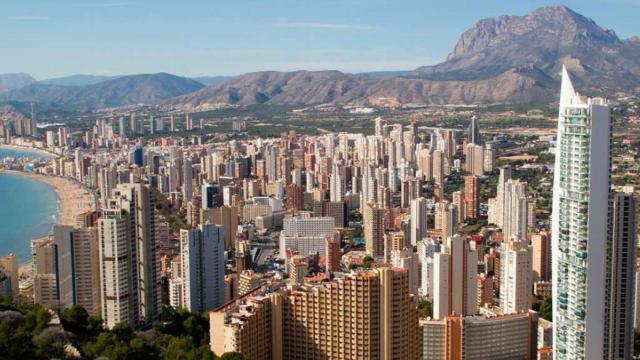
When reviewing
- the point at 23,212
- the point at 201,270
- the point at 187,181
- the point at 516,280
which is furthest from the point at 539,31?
the point at 201,270

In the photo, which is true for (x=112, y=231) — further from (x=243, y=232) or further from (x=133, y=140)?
(x=133, y=140)

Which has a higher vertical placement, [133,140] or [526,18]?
[526,18]

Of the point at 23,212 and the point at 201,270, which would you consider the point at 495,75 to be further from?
the point at 201,270

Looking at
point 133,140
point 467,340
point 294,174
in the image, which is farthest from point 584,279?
point 133,140

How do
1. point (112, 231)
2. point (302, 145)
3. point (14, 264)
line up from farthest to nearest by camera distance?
1. point (302, 145)
2. point (14, 264)
3. point (112, 231)

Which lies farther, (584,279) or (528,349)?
(528,349)

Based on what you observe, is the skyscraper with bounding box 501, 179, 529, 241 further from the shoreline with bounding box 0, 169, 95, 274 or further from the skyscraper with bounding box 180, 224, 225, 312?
the shoreline with bounding box 0, 169, 95, 274

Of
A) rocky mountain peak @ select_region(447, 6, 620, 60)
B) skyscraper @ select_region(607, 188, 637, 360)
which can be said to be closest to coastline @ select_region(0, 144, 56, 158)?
skyscraper @ select_region(607, 188, 637, 360)
